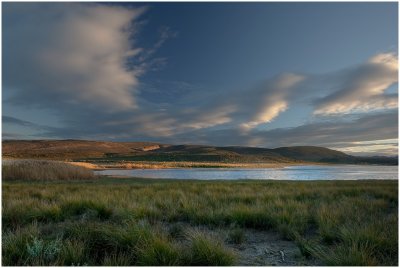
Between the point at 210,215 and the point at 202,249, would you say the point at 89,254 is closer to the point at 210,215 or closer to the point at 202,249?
the point at 202,249

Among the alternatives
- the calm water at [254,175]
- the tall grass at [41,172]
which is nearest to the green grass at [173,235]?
the tall grass at [41,172]

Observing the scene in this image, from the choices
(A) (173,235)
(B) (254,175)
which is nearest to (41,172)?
(A) (173,235)

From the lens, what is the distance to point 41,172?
86.9 feet

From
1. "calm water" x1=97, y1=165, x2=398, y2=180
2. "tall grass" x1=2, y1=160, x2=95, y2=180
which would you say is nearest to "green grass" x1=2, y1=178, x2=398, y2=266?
"tall grass" x1=2, y1=160, x2=95, y2=180

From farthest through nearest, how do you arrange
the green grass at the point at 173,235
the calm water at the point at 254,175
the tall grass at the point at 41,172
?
1. the calm water at the point at 254,175
2. the tall grass at the point at 41,172
3. the green grass at the point at 173,235

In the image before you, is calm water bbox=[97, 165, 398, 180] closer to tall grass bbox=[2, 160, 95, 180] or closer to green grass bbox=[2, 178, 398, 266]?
tall grass bbox=[2, 160, 95, 180]

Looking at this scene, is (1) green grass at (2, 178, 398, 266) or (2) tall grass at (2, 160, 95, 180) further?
(2) tall grass at (2, 160, 95, 180)

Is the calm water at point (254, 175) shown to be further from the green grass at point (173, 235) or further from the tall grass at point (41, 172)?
the green grass at point (173, 235)

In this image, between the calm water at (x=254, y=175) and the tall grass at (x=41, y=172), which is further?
the calm water at (x=254, y=175)

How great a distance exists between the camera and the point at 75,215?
8.80m

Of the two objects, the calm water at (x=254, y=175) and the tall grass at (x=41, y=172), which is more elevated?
the tall grass at (x=41, y=172)

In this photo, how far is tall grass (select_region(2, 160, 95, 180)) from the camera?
84.4 ft

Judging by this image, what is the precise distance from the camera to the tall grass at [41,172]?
25.7m

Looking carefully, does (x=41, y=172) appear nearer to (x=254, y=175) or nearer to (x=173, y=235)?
(x=173, y=235)
